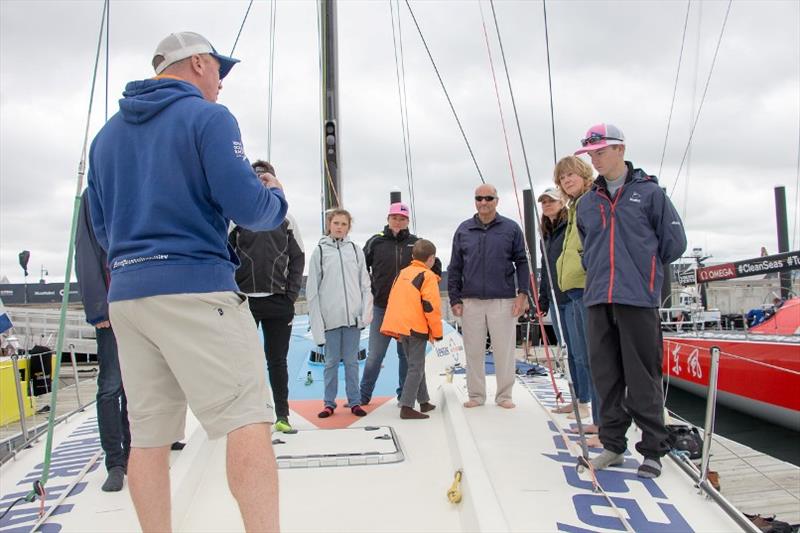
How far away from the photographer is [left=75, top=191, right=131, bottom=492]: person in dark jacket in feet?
9.15

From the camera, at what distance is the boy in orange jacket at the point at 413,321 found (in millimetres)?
3924

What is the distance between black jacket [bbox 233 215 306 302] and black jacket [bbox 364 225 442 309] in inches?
38.2

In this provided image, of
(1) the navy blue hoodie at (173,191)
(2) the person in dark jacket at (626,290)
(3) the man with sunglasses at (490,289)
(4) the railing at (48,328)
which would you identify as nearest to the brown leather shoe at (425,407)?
(3) the man with sunglasses at (490,289)

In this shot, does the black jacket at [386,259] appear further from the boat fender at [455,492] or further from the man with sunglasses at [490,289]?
the boat fender at [455,492]

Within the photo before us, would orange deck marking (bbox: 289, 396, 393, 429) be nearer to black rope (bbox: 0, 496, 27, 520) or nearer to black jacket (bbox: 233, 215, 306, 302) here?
black jacket (bbox: 233, 215, 306, 302)

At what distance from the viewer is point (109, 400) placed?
286cm

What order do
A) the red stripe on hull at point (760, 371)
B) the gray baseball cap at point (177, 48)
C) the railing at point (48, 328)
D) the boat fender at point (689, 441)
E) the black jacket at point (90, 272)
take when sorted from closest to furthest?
the gray baseball cap at point (177, 48) → the black jacket at point (90, 272) → the boat fender at point (689, 441) → the red stripe on hull at point (760, 371) → the railing at point (48, 328)

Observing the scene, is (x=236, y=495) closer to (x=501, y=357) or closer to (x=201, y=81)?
(x=201, y=81)

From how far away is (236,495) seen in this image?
147 centimetres

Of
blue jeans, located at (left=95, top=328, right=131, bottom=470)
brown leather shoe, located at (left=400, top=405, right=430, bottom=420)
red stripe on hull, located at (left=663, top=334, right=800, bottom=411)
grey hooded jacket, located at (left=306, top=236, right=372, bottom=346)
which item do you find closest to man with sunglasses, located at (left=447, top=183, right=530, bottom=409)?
brown leather shoe, located at (left=400, top=405, right=430, bottom=420)

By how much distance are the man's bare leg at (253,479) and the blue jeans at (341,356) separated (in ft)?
8.77

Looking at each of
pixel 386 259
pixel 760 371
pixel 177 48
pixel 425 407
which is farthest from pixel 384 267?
pixel 760 371

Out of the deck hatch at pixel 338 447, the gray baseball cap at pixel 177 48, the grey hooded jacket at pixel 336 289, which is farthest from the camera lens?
the grey hooded jacket at pixel 336 289

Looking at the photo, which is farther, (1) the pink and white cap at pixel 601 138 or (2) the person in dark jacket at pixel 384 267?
(2) the person in dark jacket at pixel 384 267
